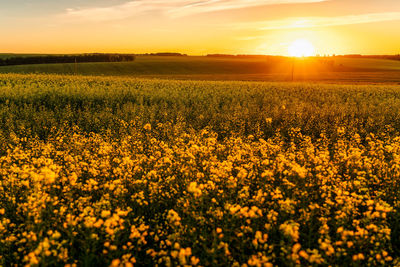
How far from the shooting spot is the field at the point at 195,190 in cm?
360

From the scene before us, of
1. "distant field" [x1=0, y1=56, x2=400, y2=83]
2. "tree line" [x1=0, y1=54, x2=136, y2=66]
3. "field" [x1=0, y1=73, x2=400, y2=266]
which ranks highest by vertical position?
"tree line" [x1=0, y1=54, x2=136, y2=66]

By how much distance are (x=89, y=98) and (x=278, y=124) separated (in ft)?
38.0

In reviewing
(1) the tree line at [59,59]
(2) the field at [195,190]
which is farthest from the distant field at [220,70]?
(2) the field at [195,190]

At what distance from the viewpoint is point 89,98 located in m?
17.4

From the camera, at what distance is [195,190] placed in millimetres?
3842

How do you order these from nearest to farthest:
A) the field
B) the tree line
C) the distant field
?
1. the field
2. the distant field
3. the tree line

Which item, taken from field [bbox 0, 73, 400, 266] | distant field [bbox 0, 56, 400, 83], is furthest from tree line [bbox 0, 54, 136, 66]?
field [bbox 0, 73, 400, 266]

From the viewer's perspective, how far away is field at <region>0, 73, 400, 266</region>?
11.8ft

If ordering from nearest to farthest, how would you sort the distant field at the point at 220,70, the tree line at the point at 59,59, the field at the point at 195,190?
the field at the point at 195,190 < the distant field at the point at 220,70 < the tree line at the point at 59,59

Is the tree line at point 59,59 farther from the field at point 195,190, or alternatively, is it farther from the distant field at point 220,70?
the field at point 195,190

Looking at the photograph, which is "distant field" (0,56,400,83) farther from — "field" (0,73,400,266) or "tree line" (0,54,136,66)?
"field" (0,73,400,266)

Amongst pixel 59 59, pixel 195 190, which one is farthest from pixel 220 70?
pixel 195 190

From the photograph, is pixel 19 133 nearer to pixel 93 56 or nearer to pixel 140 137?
pixel 140 137

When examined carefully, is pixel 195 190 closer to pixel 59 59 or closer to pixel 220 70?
pixel 220 70
